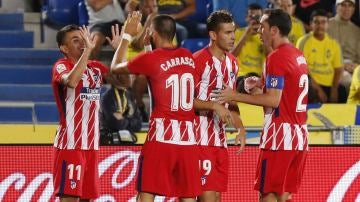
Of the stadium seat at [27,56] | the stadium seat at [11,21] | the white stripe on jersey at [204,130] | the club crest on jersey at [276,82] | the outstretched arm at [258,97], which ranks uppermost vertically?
the club crest on jersey at [276,82]

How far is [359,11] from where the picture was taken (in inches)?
670

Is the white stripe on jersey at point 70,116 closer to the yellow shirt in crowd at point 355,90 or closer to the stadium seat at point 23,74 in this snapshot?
the yellow shirt in crowd at point 355,90

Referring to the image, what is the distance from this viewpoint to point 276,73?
11023 mm

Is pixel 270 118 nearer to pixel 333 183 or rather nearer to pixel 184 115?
pixel 184 115

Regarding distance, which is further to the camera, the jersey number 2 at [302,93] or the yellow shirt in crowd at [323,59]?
the yellow shirt in crowd at [323,59]

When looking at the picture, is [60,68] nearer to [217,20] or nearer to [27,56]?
[217,20]

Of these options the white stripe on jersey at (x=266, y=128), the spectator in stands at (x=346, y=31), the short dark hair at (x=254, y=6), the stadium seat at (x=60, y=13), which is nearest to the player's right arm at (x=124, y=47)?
the white stripe on jersey at (x=266, y=128)

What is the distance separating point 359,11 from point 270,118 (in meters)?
6.13

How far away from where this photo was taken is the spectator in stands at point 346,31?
16.5 metres

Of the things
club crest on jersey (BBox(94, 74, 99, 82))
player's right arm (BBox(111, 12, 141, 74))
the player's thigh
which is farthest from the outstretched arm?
club crest on jersey (BBox(94, 74, 99, 82))

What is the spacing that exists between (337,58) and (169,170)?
218 inches

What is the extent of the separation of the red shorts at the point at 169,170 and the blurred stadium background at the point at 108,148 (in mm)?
1814

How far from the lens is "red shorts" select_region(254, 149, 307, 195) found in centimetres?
1115

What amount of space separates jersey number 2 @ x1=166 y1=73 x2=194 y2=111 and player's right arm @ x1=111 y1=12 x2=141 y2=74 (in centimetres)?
39
